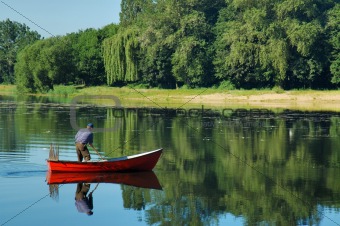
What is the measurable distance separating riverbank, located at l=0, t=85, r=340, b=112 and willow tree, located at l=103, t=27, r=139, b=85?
2723mm

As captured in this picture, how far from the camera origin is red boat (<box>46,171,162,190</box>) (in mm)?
22516

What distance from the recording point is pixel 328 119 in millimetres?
51531

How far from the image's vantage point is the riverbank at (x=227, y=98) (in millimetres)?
74981

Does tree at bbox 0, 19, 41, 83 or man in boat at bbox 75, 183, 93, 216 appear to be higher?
tree at bbox 0, 19, 41, 83

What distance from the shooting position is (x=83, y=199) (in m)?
20.0

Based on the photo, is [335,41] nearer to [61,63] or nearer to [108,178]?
[61,63]

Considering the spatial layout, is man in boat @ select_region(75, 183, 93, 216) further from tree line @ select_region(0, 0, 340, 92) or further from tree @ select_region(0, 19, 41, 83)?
tree @ select_region(0, 19, 41, 83)

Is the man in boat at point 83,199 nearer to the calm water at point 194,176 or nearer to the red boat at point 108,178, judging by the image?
the calm water at point 194,176

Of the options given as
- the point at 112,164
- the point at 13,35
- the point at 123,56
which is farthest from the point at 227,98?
the point at 13,35

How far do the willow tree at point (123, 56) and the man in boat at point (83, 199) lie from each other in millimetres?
69787

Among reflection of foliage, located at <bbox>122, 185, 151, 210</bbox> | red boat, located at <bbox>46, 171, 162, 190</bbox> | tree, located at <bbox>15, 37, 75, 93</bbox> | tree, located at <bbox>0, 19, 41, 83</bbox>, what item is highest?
tree, located at <bbox>0, 19, 41, 83</bbox>

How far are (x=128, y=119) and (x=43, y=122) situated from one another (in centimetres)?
718

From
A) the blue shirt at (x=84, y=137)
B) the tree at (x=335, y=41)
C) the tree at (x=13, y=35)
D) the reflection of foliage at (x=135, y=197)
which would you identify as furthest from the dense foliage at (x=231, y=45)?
the tree at (x=13, y=35)

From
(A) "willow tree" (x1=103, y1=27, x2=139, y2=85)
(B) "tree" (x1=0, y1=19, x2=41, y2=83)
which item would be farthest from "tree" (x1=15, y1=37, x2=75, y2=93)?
(B) "tree" (x1=0, y1=19, x2=41, y2=83)
